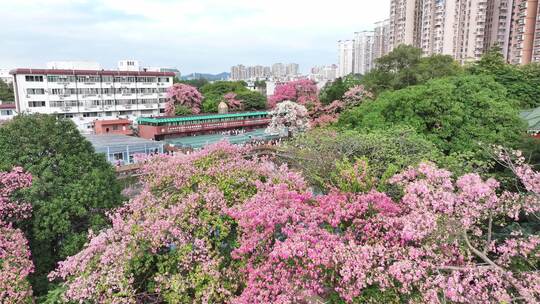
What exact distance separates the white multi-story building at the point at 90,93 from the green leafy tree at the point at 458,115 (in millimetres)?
22419

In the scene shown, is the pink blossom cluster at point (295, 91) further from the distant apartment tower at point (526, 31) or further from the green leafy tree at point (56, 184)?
the green leafy tree at point (56, 184)

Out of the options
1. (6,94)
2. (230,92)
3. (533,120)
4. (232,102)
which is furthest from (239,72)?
(533,120)

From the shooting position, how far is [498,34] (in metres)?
35.6

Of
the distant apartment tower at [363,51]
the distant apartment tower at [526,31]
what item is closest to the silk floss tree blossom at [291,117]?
the distant apartment tower at [526,31]

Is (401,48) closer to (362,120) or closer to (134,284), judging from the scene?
(362,120)

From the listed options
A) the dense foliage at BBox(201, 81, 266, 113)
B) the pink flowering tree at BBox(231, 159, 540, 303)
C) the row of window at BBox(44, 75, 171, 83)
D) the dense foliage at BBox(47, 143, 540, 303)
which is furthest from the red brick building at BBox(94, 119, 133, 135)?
the pink flowering tree at BBox(231, 159, 540, 303)

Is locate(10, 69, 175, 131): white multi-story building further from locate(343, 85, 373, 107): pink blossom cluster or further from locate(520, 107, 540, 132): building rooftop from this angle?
locate(520, 107, 540, 132): building rooftop

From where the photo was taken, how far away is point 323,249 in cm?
414

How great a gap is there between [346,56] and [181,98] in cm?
5266

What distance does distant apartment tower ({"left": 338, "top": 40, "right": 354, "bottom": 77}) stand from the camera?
74.9m

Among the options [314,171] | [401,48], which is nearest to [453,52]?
[401,48]

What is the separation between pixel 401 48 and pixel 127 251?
65.8 feet

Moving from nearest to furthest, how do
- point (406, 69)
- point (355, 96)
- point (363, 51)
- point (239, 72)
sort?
point (406, 69)
point (355, 96)
point (363, 51)
point (239, 72)

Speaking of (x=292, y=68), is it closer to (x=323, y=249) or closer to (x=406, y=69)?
(x=406, y=69)
